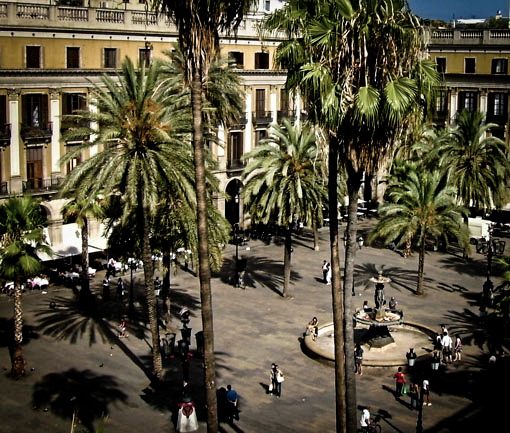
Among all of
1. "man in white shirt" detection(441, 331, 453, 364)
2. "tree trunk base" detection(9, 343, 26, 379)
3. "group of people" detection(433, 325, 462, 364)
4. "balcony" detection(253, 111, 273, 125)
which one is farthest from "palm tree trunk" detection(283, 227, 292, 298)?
"balcony" detection(253, 111, 273, 125)

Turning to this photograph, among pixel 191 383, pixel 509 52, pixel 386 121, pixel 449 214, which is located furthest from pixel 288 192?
pixel 509 52

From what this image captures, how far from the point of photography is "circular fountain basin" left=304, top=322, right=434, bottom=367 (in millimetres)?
34394

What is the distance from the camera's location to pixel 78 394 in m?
31.3

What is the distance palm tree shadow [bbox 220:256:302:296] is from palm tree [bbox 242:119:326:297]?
5.58 meters

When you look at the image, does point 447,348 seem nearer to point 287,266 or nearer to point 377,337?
point 377,337

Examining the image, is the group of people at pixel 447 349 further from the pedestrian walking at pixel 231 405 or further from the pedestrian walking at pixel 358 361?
the pedestrian walking at pixel 231 405

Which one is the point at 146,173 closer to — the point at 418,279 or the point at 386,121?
the point at 386,121

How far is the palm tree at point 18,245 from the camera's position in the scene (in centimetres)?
3259

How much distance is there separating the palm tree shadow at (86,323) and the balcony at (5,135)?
10855mm

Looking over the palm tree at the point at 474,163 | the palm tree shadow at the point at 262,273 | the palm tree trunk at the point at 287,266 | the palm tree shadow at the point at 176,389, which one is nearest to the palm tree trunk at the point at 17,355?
the palm tree shadow at the point at 176,389

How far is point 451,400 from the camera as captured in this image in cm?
3108

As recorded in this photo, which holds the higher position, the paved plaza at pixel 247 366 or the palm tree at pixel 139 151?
the palm tree at pixel 139 151

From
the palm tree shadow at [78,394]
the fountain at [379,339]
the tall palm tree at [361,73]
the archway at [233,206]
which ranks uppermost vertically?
the tall palm tree at [361,73]

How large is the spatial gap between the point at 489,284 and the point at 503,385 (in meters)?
11.5
